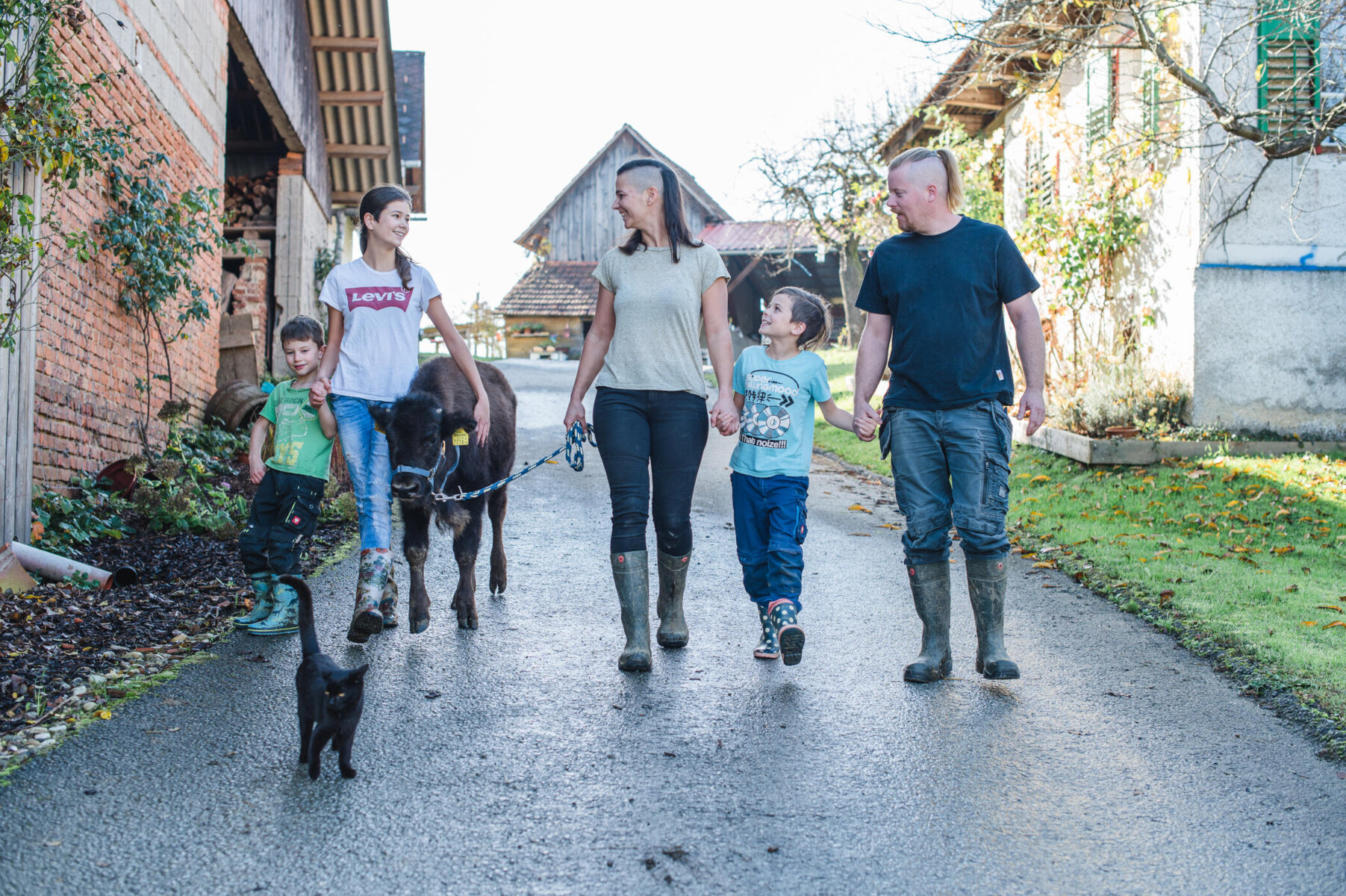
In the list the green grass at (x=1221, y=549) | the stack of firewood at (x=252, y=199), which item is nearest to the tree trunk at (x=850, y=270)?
the stack of firewood at (x=252, y=199)

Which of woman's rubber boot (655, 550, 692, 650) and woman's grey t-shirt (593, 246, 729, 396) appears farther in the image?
woman's rubber boot (655, 550, 692, 650)

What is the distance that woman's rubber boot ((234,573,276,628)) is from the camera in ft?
16.1

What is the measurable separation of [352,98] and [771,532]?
15542 millimetres

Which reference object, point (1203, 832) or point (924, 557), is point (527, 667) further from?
point (1203, 832)

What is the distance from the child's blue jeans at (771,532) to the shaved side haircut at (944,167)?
1293 millimetres

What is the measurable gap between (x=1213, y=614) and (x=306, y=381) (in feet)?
15.3

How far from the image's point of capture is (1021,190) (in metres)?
15.7

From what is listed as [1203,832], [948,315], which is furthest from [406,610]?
[1203,832]

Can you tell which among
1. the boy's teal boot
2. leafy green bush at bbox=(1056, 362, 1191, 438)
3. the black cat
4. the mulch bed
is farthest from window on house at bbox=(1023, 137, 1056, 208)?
the black cat

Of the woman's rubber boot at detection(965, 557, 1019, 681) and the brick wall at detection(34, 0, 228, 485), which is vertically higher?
the brick wall at detection(34, 0, 228, 485)

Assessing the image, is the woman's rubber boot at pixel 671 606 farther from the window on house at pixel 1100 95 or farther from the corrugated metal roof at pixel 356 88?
the corrugated metal roof at pixel 356 88

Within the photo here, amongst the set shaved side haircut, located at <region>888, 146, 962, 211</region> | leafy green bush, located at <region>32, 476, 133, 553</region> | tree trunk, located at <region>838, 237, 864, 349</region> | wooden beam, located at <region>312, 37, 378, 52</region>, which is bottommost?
leafy green bush, located at <region>32, 476, 133, 553</region>

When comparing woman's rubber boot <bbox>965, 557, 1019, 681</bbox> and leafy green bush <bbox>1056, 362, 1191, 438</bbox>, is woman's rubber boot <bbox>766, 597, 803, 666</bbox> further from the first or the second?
leafy green bush <bbox>1056, 362, 1191, 438</bbox>

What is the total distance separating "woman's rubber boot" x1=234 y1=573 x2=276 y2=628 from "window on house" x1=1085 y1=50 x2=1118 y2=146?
10479 millimetres
